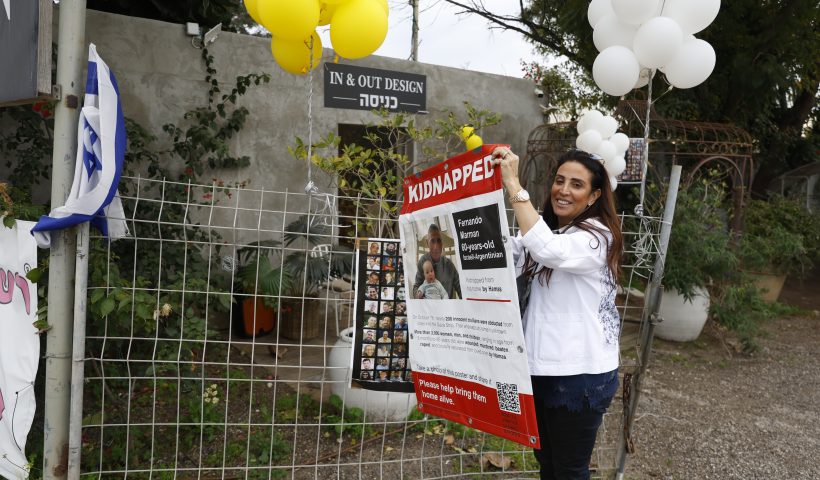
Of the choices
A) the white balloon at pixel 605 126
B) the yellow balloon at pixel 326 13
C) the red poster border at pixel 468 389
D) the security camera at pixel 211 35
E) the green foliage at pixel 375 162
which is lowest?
the red poster border at pixel 468 389

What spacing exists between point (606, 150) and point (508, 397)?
2993mm

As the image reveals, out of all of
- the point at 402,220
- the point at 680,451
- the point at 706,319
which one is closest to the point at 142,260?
the point at 402,220

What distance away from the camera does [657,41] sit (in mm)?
2820

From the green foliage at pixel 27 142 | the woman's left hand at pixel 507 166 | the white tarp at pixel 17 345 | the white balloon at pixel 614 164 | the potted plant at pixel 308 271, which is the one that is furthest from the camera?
the white balloon at pixel 614 164

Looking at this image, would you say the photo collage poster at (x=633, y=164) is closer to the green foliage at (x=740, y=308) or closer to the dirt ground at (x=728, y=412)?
the green foliage at (x=740, y=308)

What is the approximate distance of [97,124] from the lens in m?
2.08

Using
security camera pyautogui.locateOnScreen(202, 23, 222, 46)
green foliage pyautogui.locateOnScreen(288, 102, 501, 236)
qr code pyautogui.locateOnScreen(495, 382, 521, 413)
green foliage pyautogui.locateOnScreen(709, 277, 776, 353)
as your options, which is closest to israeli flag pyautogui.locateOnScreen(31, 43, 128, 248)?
green foliage pyautogui.locateOnScreen(288, 102, 501, 236)

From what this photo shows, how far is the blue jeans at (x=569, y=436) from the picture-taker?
1.92m

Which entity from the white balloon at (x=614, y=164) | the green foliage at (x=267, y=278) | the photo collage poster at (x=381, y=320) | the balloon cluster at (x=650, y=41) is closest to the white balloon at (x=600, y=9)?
the balloon cluster at (x=650, y=41)

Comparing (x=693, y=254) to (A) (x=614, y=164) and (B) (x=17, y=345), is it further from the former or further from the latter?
(B) (x=17, y=345)

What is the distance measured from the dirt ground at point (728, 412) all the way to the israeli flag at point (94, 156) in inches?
120

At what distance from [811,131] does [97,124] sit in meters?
11.4

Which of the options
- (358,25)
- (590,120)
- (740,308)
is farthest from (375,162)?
(740,308)

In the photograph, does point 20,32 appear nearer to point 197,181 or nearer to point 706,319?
point 197,181
